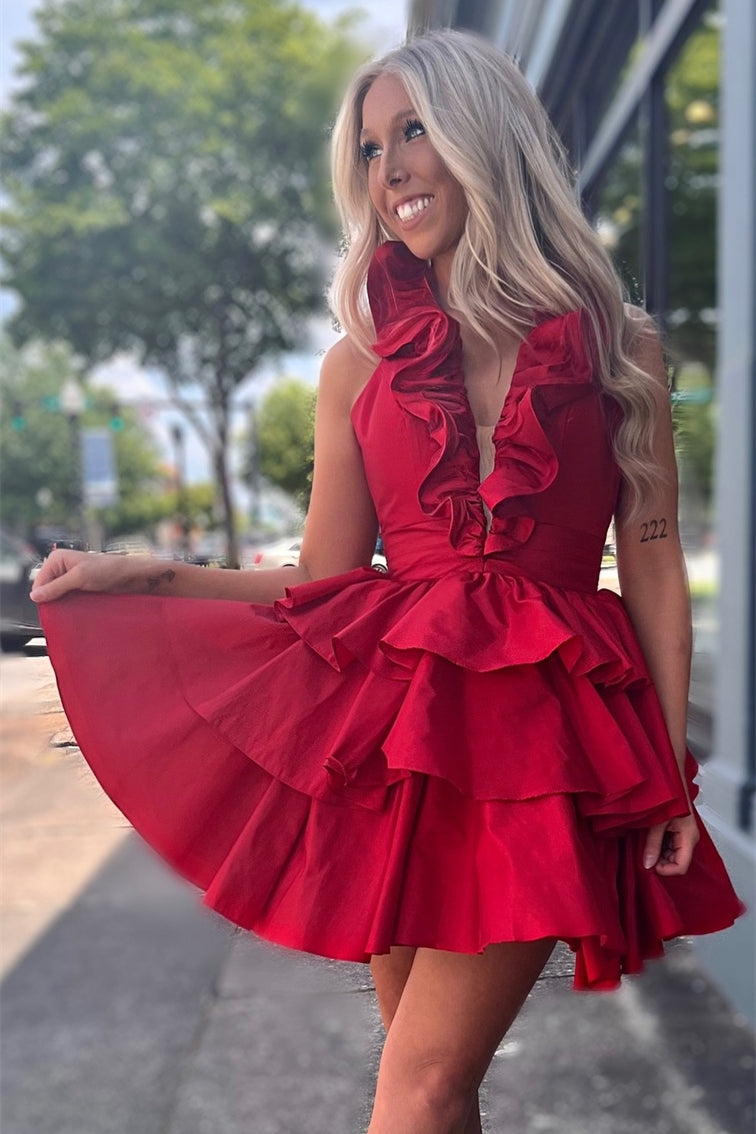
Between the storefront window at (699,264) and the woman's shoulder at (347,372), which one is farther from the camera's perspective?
the storefront window at (699,264)

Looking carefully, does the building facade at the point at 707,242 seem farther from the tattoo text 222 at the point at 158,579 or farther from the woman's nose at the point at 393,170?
the tattoo text 222 at the point at 158,579

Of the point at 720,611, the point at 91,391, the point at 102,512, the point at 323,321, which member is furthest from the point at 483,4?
the point at 91,391

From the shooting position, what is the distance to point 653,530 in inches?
71.7

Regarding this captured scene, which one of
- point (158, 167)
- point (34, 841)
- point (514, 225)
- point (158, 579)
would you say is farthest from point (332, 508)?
point (158, 167)

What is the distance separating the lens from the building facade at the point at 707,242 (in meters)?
4.42

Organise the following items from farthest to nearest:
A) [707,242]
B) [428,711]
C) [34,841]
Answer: [34,841] → [707,242] → [428,711]

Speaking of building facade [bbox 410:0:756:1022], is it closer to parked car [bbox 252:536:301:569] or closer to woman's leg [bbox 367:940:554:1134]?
parked car [bbox 252:536:301:569]

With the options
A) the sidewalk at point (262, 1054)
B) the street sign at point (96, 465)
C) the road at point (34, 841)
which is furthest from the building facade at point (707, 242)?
the street sign at point (96, 465)

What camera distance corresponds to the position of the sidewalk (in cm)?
399

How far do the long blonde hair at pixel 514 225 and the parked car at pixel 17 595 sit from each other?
0.78 meters

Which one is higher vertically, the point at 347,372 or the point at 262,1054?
the point at 347,372

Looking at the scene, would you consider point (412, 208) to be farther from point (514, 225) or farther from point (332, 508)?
point (332, 508)

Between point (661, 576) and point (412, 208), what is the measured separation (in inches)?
26.2

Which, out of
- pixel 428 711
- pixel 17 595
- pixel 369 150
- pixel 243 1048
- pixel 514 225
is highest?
pixel 369 150
